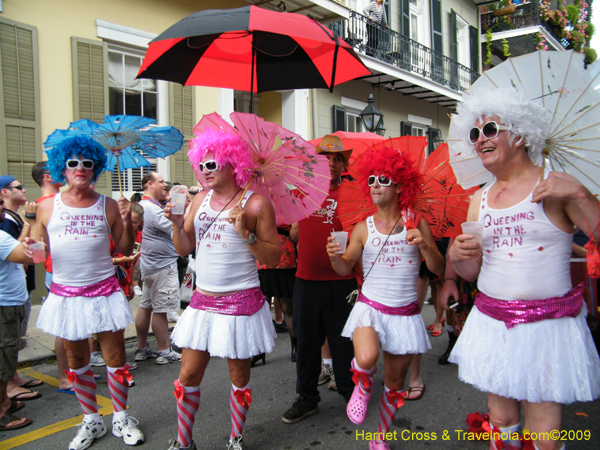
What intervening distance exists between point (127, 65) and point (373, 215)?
6.97 m

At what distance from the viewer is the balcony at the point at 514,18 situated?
1967cm

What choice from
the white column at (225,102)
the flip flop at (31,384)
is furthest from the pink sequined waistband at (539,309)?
the white column at (225,102)

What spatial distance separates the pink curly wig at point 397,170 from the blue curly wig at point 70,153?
1950mm

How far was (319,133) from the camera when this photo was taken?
38.2 feet

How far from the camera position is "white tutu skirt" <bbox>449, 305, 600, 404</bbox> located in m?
2.04

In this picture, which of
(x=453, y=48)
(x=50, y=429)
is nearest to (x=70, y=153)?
(x=50, y=429)

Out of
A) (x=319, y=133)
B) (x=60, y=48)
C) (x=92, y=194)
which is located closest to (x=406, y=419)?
(x=92, y=194)

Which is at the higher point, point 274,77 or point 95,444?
point 274,77

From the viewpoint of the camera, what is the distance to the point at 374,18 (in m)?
12.7

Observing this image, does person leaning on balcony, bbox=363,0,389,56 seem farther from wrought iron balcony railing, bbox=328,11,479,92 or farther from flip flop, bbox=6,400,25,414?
flip flop, bbox=6,400,25,414

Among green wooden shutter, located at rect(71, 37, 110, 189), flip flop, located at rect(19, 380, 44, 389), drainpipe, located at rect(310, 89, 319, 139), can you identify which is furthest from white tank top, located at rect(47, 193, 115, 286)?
drainpipe, located at rect(310, 89, 319, 139)

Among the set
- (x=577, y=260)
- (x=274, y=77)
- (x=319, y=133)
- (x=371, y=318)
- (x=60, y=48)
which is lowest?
(x=371, y=318)

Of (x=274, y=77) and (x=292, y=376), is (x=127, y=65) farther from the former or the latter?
(x=292, y=376)

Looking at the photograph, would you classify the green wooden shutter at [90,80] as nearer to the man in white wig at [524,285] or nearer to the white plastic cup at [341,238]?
the white plastic cup at [341,238]
